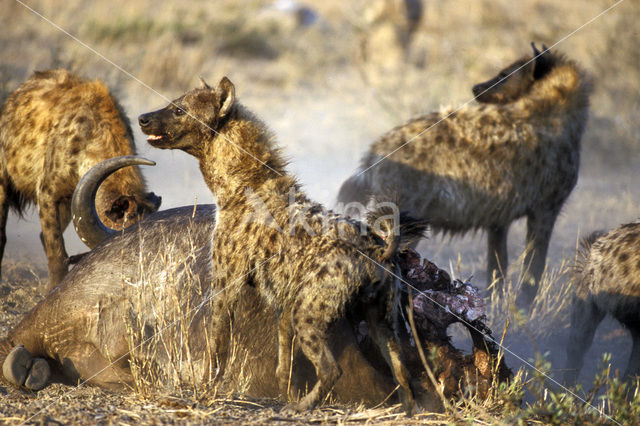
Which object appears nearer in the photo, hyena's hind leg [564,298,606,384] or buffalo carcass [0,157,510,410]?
buffalo carcass [0,157,510,410]

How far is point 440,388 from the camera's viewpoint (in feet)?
10.7

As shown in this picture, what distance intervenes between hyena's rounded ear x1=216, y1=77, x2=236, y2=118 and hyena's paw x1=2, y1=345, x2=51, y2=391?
1712 millimetres

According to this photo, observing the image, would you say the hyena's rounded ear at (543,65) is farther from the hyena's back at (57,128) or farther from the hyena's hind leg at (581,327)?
the hyena's back at (57,128)

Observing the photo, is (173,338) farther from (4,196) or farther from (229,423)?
(4,196)

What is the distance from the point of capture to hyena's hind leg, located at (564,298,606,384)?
4.85 meters

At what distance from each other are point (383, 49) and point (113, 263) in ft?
40.7

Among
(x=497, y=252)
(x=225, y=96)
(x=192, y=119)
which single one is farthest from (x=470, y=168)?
(x=192, y=119)

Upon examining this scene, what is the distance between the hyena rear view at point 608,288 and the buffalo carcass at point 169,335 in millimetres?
1193

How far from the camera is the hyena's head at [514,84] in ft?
20.8

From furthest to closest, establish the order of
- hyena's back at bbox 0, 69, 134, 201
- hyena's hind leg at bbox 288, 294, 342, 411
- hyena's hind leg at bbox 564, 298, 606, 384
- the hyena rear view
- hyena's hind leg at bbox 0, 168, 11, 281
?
hyena's hind leg at bbox 0, 168, 11, 281 < hyena's back at bbox 0, 69, 134, 201 < hyena's hind leg at bbox 564, 298, 606, 384 < the hyena rear view < hyena's hind leg at bbox 288, 294, 342, 411

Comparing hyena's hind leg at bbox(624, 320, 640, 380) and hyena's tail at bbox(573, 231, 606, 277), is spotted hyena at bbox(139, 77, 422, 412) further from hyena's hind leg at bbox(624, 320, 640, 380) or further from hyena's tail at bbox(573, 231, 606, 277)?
hyena's tail at bbox(573, 231, 606, 277)

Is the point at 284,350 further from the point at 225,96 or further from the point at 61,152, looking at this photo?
the point at 61,152

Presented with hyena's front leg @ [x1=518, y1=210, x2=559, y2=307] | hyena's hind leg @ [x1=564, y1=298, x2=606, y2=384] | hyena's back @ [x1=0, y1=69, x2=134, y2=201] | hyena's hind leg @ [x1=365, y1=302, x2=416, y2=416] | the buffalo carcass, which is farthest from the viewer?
hyena's front leg @ [x1=518, y1=210, x2=559, y2=307]

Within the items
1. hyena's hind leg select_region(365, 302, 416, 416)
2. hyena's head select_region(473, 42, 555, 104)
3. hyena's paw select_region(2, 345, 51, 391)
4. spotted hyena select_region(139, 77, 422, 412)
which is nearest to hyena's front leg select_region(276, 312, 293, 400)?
spotted hyena select_region(139, 77, 422, 412)
